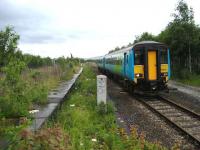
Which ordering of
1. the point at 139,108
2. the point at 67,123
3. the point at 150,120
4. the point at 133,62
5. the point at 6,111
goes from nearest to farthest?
the point at 6,111, the point at 67,123, the point at 150,120, the point at 139,108, the point at 133,62

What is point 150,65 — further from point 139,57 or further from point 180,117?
point 180,117

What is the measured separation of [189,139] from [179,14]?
2338 cm

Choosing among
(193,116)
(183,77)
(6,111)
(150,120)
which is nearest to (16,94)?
(6,111)

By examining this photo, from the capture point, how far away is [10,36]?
1015 centimetres

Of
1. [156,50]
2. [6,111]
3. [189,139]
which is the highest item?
[156,50]

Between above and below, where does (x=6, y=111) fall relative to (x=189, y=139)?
above

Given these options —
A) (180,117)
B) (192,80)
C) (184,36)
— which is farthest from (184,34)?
(180,117)

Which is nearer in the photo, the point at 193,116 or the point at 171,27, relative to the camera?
the point at 193,116

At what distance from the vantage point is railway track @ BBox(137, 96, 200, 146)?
1055 centimetres

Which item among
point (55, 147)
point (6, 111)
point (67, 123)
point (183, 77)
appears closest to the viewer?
point (55, 147)

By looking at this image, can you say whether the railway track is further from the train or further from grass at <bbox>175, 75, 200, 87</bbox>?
grass at <bbox>175, 75, 200, 87</bbox>

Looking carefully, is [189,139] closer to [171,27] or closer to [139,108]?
[139,108]

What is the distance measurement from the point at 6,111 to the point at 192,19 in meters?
24.4

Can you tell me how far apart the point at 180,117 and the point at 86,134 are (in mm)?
4768
